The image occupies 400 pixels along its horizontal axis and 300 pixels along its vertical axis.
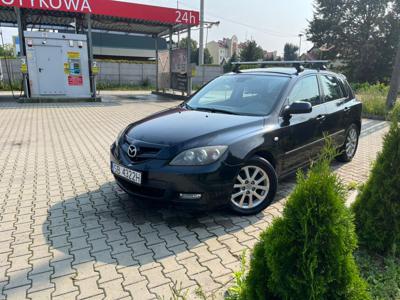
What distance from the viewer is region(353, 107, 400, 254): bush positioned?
2.63 m

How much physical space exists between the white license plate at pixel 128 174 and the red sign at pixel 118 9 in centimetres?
1234

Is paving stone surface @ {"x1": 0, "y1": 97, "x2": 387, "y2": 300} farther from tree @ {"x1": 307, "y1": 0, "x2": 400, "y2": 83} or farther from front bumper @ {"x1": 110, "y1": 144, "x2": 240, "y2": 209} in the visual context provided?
tree @ {"x1": 307, "y1": 0, "x2": 400, "y2": 83}

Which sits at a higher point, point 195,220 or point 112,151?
point 112,151

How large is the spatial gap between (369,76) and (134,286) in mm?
31885

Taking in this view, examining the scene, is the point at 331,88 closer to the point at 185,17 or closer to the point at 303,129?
the point at 303,129

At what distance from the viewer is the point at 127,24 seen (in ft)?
58.9

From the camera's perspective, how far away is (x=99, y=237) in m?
3.36

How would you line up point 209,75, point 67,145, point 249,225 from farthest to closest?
point 209,75, point 67,145, point 249,225

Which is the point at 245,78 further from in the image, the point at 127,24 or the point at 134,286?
the point at 127,24

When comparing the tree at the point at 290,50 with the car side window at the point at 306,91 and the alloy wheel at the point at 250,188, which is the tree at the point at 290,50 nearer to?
the car side window at the point at 306,91

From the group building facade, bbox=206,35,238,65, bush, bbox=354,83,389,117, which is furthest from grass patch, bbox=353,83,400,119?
building facade, bbox=206,35,238,65

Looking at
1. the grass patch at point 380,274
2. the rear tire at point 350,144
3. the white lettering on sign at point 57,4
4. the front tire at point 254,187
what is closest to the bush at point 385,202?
the grass patch at point 380,274

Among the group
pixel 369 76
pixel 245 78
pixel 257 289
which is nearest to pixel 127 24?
pixel 245 78

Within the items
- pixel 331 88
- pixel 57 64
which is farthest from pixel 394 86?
pixel 57 64
